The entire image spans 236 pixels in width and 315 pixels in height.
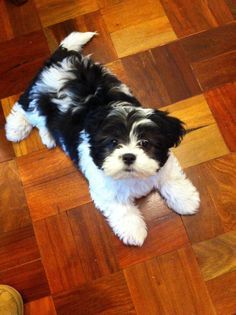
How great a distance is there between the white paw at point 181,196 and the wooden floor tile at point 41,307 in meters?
0.58

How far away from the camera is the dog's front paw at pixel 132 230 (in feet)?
5.12

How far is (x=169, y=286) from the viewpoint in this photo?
60.4 inches

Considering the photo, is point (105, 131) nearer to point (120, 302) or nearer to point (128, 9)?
point (120, 302)

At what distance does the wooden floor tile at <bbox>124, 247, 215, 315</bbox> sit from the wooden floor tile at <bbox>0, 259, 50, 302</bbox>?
32 centimetres

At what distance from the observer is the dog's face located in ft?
4.05

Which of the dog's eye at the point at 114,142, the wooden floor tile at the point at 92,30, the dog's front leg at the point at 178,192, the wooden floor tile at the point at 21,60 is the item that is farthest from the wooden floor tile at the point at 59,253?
the wooden floor tile at the point at 92,30

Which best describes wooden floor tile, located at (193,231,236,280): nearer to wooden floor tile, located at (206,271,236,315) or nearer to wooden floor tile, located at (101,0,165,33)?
wooden floor tile, located at (206,271,236,315)

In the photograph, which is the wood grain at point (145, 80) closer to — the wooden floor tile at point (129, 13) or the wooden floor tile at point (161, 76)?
the wooden floor tile at point (161, 76)

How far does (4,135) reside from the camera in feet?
Answer: 5.98

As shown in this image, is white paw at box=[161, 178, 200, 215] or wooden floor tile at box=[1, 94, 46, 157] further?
wooden floor tile at box=[1, 94, 46, 157]

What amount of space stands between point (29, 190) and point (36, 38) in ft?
2.40

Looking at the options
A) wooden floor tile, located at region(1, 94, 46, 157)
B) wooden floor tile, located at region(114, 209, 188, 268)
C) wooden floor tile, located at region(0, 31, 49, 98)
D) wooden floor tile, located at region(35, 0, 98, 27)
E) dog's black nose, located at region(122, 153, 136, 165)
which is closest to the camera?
dog's black nose, located at region(122, 153, 136, 165)

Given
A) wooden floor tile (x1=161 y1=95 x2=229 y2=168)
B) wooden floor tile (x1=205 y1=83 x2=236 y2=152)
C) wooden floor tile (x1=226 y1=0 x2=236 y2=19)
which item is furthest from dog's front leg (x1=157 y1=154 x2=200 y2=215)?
wooden floor tile (x1=226 y1=0 x2=236 y2=19)

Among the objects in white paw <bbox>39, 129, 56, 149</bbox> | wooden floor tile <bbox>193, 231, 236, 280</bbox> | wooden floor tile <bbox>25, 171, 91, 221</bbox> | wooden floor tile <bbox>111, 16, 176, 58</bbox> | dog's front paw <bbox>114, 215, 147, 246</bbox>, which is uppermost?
wooden floor tile <bbox>111, 16, 176, 58</bbox>
